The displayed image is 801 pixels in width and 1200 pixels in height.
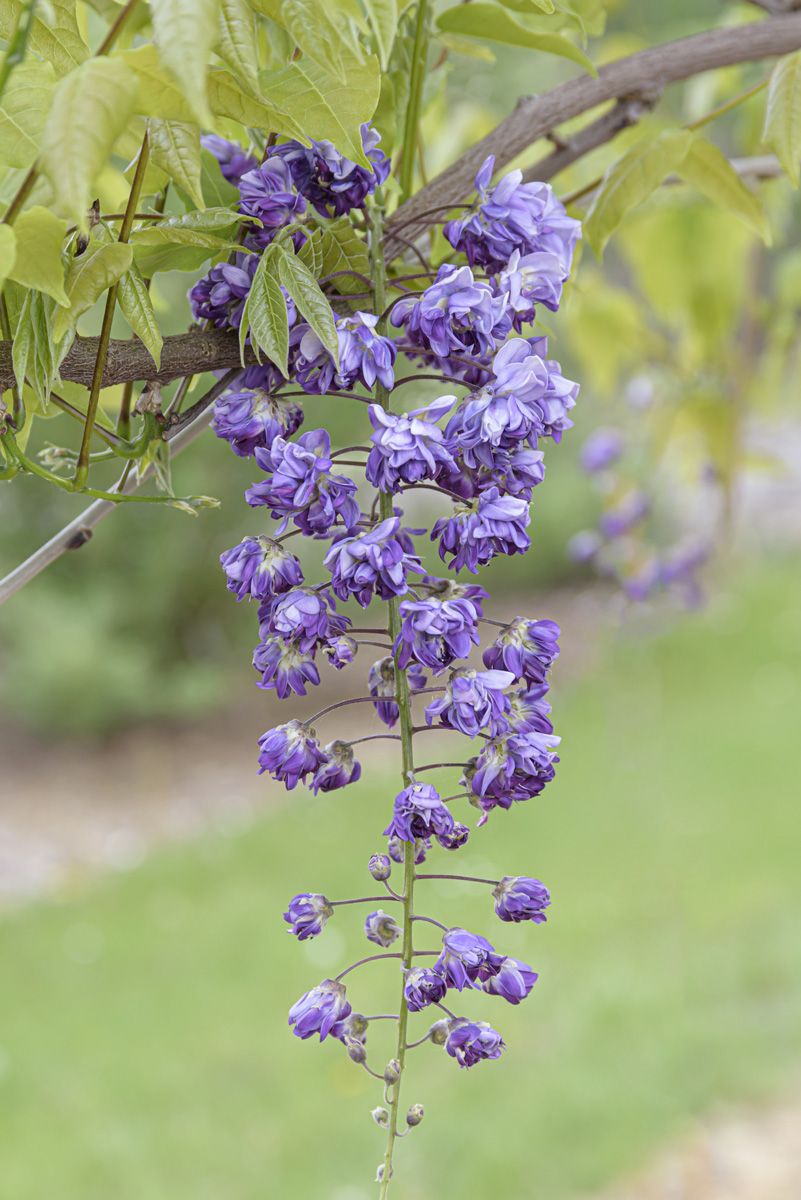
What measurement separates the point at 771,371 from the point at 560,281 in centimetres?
105

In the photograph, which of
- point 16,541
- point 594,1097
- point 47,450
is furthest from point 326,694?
point 47,450

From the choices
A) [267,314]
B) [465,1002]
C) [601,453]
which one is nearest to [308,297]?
[267,314]

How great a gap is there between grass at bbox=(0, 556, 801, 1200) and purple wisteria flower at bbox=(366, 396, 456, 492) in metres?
1.65

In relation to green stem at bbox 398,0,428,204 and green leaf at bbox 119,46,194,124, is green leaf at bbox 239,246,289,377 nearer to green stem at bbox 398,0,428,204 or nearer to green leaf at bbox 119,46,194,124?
green leaf at bbox 119,46,194,124

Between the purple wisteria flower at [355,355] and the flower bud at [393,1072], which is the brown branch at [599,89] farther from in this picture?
the flower bud at [393,1072]

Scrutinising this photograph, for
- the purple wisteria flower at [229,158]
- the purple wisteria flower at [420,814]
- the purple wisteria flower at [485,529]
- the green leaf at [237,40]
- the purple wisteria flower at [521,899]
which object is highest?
the purple wisteria flower at [229,158]

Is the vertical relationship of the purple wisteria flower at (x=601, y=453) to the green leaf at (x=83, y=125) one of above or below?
above

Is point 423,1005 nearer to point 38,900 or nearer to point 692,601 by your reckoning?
point 692,601

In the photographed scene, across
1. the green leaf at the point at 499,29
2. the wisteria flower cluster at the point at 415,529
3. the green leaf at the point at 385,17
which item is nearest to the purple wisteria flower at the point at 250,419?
the wisteria flower cluster at the point at 415,529

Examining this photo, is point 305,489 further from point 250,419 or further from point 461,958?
point 461,958

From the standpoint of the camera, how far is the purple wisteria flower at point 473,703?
1.15 feet

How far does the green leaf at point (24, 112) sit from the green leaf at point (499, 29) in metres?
0.24

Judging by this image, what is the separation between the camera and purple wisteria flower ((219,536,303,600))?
36 cm

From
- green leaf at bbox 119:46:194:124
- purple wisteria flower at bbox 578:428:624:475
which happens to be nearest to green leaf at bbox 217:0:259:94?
green leaf at bbox 119:46:194:124
